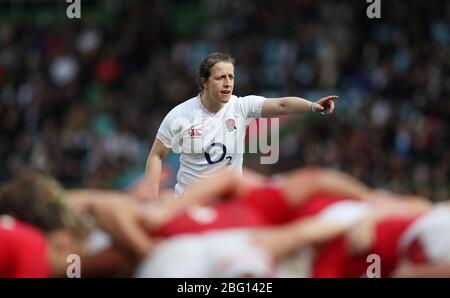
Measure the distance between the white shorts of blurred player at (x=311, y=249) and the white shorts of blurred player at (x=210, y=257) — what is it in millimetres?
56

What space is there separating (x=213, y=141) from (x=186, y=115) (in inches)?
4.3

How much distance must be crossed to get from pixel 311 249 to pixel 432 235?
355 millimetres

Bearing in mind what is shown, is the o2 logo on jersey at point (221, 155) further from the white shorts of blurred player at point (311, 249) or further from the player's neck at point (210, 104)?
the white shorts of blurred player at point (311, 249)

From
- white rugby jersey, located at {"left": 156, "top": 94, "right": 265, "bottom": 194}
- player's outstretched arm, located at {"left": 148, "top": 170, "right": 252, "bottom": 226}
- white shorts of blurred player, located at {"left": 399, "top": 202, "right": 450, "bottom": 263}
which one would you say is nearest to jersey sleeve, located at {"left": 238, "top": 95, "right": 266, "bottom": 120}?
white rugby jersey, located at {"left": 156, "top": 94, "right": 265, "bottom": 194}

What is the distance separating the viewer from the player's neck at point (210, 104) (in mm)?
2881

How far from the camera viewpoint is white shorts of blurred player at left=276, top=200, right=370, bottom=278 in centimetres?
260

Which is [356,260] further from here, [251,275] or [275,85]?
[275,85]

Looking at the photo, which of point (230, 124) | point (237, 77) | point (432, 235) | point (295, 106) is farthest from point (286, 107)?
point (237, 77)

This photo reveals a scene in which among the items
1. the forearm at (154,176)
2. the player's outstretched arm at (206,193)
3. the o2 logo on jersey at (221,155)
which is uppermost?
the o2 logo on jersey at (221,155)

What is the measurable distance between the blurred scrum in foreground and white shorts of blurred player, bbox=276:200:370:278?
12.3 feet

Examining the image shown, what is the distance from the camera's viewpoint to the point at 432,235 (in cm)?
273

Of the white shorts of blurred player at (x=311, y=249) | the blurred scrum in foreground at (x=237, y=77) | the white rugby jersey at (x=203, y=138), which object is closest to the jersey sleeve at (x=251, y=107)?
the white rugby jersey at (x=203, y=138)

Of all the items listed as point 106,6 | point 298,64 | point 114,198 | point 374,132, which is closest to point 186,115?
point 114,198

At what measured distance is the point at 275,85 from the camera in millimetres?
7688
